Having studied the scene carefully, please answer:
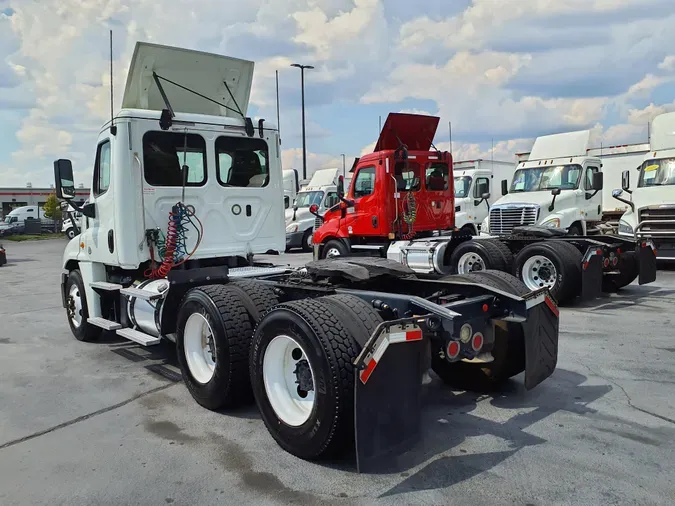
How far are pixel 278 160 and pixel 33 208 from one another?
53.0 meters

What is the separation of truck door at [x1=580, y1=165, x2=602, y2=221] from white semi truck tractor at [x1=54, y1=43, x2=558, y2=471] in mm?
9081

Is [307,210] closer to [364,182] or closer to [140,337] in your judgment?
[364,182]

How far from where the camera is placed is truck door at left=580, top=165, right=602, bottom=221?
13.7 m

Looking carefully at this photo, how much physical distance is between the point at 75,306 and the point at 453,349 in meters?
5.62

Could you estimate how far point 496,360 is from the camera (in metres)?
4.98

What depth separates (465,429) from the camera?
4.36 meters

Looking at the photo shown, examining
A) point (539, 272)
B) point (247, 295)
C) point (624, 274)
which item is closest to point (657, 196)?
point (624, 274)

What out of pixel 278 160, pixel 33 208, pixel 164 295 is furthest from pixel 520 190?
pixel 33 208

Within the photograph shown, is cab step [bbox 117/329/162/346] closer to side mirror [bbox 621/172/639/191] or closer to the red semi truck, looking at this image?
the red semi truck

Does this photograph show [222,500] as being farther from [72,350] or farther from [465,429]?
[72,350]

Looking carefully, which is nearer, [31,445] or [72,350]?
[31,445]

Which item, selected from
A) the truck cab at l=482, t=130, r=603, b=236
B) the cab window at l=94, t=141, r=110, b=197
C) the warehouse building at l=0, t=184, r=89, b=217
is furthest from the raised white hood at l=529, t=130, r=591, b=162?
the warehouse building at l=0, t=184, r=89, b=217

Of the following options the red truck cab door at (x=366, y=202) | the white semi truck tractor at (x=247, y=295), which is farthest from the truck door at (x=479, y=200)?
the white semi truck tractor at (x=247, y=295)

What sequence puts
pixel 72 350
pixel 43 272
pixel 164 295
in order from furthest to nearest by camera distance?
1. pixel 43 272
2. pixel 72 350
3. pixel 164 295
